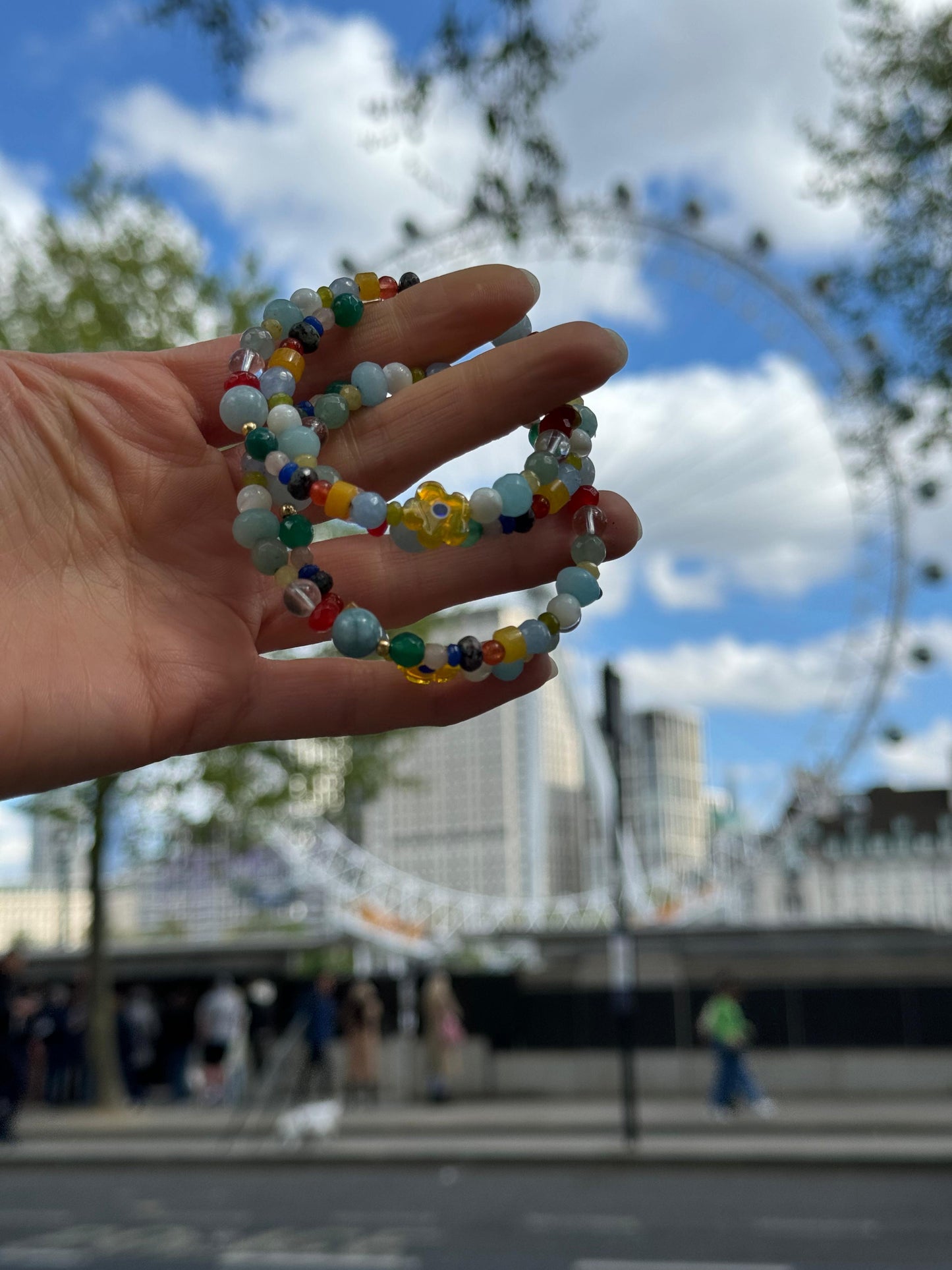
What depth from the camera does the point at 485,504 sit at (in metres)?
2.18

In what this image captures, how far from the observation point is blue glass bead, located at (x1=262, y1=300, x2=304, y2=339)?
2326 mm

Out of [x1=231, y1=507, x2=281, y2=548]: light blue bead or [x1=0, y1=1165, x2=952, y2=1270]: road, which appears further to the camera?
[x1=0, y1=1165, x2=952, y2=1270]: road

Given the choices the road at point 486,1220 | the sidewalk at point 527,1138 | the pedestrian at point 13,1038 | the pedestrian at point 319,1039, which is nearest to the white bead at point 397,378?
the road at point 486,1220

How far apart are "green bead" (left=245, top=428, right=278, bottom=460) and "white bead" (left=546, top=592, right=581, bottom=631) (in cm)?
57

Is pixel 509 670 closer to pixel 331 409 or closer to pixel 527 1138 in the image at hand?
pixel 331 409

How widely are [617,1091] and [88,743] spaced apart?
15.4m

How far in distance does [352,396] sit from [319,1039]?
13.8m

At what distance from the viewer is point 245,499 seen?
2.15 metres

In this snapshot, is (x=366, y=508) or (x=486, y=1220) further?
(x=486, y=1220)

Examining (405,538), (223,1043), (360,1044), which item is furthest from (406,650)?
(223,1043)

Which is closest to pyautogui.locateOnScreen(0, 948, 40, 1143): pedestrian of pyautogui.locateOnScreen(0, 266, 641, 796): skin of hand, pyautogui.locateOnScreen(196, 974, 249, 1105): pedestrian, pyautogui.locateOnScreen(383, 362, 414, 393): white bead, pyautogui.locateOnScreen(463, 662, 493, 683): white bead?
pyautogui.locateOnScreen(196, 974, 249, 1105): pedestrian

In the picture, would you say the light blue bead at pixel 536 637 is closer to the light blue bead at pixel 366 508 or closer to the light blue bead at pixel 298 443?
the light blue bead at pixel 366 508

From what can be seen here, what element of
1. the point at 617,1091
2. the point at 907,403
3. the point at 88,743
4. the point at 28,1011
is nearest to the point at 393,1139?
the point at 617,1091

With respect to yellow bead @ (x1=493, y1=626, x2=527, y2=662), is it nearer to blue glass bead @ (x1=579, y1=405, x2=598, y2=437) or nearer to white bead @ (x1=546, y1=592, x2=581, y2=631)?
white bead @ (x1=546, y1=592, x2=581, y2=631)
